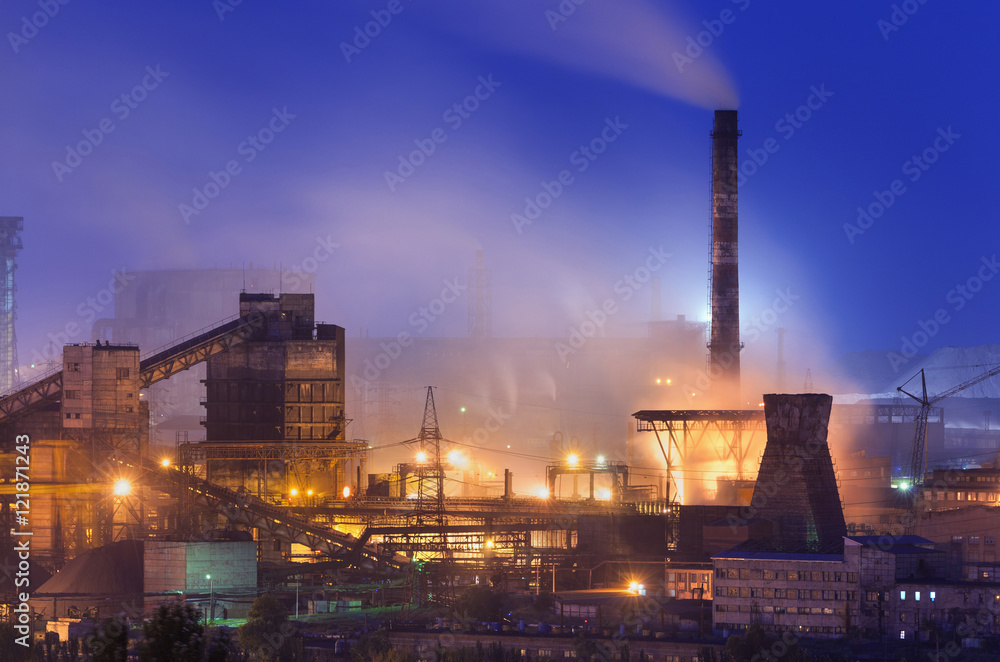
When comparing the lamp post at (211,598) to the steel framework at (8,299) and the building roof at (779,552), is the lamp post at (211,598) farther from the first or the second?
the steel framework at (8,299)

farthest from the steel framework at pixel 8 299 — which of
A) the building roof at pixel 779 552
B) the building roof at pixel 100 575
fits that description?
the building roof at pixel 779 552

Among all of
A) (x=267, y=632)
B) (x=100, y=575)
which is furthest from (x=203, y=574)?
(x=267, y=632)

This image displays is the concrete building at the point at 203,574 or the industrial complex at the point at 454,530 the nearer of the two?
the industrial complex at the point at 454,530

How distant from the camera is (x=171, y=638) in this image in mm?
17250

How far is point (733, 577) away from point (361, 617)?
1349 cm

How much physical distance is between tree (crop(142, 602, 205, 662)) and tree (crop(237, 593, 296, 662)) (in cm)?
2304

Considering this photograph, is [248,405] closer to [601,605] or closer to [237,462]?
[237,462]

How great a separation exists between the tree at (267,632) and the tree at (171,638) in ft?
75.6

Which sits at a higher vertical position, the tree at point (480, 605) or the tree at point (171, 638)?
the tree at point (171, 638)

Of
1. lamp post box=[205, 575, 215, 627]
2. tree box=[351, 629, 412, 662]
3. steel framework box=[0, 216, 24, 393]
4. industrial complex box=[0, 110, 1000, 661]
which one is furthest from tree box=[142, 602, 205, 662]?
steel framework box=[0, 216, 24, 393]

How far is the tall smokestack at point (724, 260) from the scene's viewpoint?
67.5 metres

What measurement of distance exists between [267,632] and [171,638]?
25.3 meters

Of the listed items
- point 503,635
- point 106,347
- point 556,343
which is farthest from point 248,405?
point 556,343

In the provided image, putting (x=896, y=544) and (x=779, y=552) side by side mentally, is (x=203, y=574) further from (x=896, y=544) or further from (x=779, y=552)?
(x=896, y=544)
